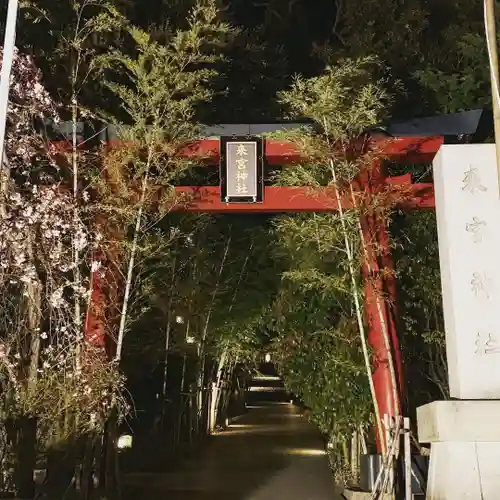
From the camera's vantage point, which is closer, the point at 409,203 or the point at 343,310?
the point at 409,203

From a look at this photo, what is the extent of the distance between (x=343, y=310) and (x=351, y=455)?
2268 mm

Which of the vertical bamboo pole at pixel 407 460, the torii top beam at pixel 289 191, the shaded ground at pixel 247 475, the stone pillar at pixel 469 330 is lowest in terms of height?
the shaded ground at pixel 247 475

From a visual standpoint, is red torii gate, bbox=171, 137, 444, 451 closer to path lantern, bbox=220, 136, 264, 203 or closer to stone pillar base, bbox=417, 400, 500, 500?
path lantern, bbox=220, 136, 264, 203

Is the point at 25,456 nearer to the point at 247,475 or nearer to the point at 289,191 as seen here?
the point at 289,191

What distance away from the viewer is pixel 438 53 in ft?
36.4

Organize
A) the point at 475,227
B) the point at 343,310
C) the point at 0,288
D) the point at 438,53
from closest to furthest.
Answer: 1. the point at 475,227
2. the point at 0,288
3. the point at 343,310
4. the point at 438,53

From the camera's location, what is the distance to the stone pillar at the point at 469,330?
4.97 m

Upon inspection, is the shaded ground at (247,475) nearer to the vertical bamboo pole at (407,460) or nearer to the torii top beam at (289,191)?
the vertical bamboo pole at (407,460)

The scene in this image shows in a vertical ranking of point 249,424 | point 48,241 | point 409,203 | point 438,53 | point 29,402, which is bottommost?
point 249,424

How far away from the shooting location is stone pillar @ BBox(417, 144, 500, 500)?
4973 mm

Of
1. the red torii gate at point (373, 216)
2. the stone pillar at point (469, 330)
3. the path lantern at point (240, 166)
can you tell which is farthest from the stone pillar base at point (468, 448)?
the path lantern at point (240, 166)

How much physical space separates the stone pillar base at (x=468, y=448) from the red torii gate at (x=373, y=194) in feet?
7.70

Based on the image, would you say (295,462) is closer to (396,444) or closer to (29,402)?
(396,444)

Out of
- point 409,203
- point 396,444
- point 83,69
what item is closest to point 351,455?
point 396,444
